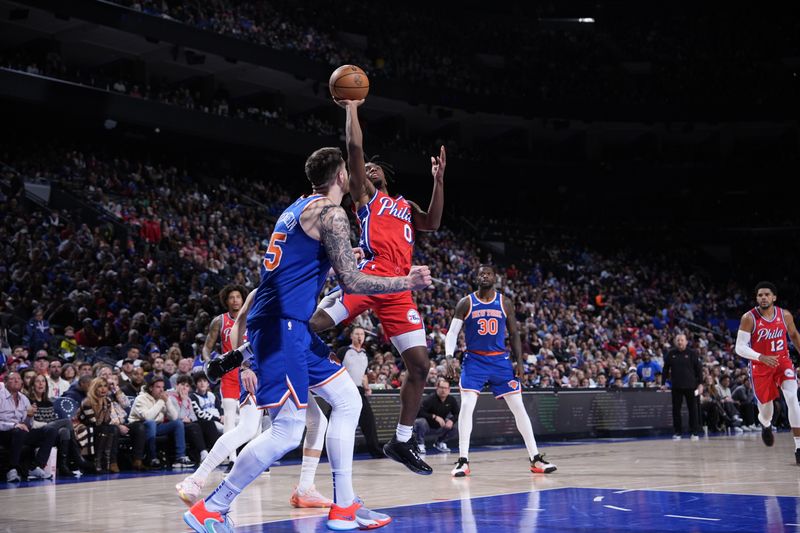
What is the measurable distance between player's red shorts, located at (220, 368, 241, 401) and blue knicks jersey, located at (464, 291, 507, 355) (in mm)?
3060

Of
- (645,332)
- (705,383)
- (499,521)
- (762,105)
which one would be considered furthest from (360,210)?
(762,105)

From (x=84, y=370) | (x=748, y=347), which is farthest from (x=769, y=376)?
(x=84, y=370)

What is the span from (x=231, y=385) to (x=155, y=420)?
9.20 feet

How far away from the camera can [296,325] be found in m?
5.79

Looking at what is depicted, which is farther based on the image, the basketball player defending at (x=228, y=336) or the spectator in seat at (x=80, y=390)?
the spectator in seat at (x=80, y=390)

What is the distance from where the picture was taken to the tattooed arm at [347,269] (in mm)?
5711

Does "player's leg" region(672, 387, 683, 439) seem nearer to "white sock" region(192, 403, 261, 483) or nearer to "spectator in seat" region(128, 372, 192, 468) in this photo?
"spectator in seat" region(128, 372, 192, 468)

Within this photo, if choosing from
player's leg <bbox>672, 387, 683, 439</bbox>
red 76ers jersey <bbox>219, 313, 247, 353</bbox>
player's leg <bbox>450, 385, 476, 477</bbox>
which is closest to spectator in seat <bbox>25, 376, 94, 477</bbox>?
red 76ers jersey <bbox>219, 313, 247, 353</bbox>

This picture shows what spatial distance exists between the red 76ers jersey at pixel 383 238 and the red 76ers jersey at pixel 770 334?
21.6 ft

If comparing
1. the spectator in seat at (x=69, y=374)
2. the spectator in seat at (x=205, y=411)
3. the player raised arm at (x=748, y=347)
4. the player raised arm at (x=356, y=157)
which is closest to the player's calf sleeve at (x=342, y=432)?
the player raised arm at (x=356, y=157)

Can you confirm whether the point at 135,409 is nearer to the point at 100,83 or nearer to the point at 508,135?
the point at 100,83

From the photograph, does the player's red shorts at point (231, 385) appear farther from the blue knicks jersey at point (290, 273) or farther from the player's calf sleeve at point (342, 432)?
the blue knicks jersey at point (290, 273)

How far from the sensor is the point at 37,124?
29109 millimetres

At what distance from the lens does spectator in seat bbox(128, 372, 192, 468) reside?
12531 millimetres
